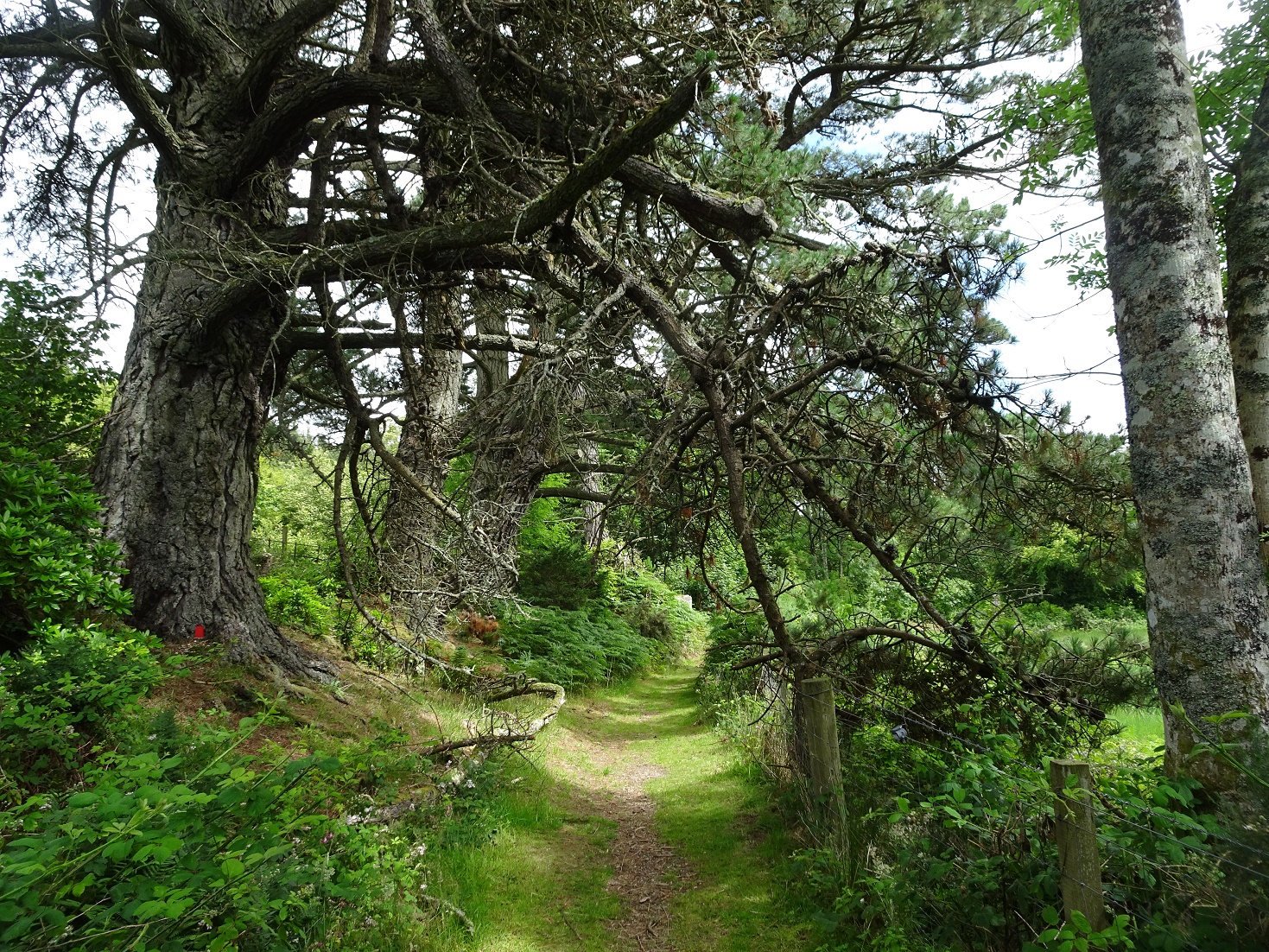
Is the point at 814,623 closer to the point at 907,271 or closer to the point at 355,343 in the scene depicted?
the point at 907,271

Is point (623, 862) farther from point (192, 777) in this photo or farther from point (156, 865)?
point (156, 865)

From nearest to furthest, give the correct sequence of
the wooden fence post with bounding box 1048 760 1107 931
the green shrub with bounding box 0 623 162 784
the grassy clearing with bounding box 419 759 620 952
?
1. the wooden fence post with bounding box 1048 760 1107 931
2. the green shrub with bounding box 0 623 162 784
3. the grassy clearing with bounding box 419 759 620 952

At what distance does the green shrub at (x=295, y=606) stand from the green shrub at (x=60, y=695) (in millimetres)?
3351

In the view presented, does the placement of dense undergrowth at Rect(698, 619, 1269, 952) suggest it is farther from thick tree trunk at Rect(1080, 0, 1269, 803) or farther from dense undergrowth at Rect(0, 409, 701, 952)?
dense undergrowth at Rect(0, 409, 701, 952)

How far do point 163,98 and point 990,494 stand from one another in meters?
8.30

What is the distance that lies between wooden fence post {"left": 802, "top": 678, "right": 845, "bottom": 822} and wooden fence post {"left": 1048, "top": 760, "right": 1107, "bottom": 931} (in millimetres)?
1938

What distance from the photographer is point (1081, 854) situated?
7.88ft

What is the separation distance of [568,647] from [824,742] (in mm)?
6675

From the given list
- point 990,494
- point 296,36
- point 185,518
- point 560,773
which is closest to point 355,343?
point 185,518

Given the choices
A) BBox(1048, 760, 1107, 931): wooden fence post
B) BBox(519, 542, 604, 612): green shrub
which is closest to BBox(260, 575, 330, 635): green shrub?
BBox(519, 542, 604, 612): green shrub

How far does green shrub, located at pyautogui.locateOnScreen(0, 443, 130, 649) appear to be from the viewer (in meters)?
4.20

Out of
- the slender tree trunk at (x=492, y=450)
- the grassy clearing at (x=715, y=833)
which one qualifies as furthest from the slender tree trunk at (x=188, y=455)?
the grassy clearing at (x=715, y=833)

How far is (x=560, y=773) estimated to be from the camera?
6.98 meters

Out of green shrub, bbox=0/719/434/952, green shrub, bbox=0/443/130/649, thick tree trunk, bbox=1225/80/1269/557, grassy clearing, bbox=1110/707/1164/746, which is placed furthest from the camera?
grassy clearing, bbox=1110/707/1164/746
